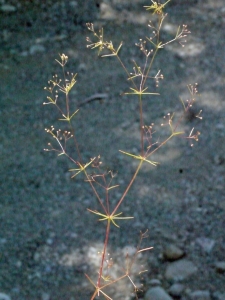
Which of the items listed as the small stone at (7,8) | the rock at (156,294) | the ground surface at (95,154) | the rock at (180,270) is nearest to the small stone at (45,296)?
the ground surface at (95,154)

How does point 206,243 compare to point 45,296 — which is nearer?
point 45,296

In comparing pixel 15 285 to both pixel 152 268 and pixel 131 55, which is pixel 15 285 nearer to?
pixel 152 268

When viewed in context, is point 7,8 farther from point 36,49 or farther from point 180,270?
Result: point 180,270

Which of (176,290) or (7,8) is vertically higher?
(7,8)

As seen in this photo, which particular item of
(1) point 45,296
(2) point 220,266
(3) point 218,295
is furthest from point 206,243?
(1) point 45,296

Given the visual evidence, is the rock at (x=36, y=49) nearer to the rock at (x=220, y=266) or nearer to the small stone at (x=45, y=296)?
the small stone at (x=45, y=296)

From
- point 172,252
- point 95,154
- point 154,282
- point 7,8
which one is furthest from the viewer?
point 7,8

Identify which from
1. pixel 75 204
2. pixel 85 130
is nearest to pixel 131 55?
pixel 85 130
